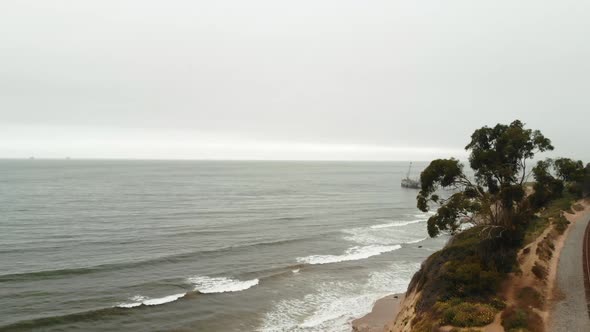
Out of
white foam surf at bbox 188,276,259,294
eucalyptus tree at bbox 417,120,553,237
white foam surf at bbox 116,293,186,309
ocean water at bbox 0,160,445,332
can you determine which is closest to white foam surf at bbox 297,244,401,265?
ocean water at bbox 0,160,445,332

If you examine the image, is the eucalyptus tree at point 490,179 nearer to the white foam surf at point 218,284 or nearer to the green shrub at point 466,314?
the green shrub at point 466,314

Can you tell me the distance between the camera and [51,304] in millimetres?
28812

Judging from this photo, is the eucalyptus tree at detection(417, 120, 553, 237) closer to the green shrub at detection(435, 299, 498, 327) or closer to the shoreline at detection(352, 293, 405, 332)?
the green shrub at detection(435, 299, 498, 327)

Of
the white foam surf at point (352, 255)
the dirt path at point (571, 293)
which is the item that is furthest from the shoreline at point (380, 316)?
the white foam surf at point (352, 255)

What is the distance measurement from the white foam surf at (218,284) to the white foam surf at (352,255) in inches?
349

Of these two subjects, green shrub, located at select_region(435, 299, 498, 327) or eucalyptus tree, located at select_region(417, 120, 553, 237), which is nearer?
green shrub, located at select_region(435, 299, 498, 327)

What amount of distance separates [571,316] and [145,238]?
45901 mm

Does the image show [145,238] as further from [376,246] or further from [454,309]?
[454,309]

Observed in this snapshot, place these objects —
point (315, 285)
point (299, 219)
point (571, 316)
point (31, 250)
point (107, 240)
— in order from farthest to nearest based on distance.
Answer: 1. point (299, 219)
2. point (107, 240)
3. point (31, 250)
4. point (315, 285)
5. point (571, 316)

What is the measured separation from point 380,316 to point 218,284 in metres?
14.8

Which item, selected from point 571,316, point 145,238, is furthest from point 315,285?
point 145,238

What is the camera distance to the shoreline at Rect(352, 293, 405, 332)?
26.1 m

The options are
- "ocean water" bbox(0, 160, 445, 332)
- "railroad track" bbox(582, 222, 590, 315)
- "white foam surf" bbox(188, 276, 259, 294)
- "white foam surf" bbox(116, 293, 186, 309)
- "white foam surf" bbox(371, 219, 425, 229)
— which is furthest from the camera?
"white foam surf" bbox(371, 219, 425, 229)

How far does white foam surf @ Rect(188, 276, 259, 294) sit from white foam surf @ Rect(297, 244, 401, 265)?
8867mm
